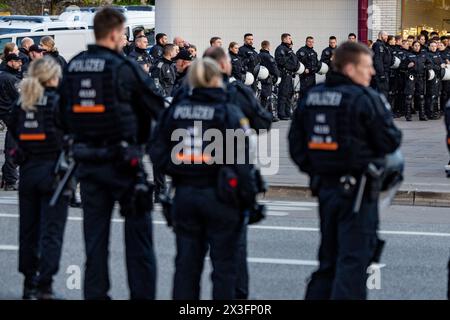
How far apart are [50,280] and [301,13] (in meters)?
21.8

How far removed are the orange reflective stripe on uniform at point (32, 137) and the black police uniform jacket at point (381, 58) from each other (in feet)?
53.8

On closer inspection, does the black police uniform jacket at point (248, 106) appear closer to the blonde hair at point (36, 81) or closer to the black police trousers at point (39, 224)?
the blonde hair at point (36, 81)

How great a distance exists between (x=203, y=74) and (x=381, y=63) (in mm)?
17809

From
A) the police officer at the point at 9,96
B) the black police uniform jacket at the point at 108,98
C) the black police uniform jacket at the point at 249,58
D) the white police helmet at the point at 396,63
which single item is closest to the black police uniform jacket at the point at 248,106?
the black police uniform jacket at the point at 108,98

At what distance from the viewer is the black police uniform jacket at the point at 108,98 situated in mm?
8117

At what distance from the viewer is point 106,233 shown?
820 cm

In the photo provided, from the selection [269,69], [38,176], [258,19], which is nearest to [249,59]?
[269,69]

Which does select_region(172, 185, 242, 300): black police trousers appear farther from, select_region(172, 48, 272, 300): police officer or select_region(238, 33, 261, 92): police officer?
select_region(238, 33, 261, 92): police officer

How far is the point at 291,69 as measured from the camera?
25.2m

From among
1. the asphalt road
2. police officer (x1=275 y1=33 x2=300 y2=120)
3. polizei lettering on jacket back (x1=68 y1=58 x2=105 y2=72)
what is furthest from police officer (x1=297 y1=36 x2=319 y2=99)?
polizei lettering on jacket back (x1=68 y1=58 x2=105 y2=72)

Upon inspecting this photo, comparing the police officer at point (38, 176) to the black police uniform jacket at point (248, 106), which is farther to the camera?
the police officer at point (38, 176)

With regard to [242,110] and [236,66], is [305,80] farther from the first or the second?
[242,110]

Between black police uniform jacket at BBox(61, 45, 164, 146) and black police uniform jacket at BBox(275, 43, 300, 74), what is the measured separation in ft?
56.1
